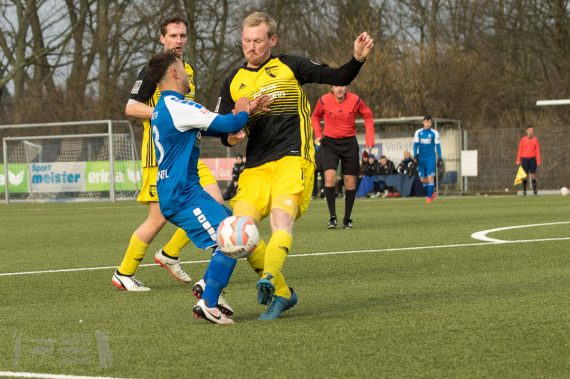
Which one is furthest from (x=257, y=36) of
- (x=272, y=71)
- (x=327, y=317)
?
(x=327, y=317)

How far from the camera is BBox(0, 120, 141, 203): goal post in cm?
3303

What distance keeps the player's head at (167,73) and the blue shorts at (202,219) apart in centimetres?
68

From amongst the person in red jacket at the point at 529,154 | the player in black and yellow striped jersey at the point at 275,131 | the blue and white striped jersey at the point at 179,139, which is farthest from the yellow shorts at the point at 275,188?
the person in red jacket at the point at 529,154

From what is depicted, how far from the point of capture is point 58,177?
1315 inches

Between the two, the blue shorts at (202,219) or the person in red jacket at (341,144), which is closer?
the blue shorts at (202,219)

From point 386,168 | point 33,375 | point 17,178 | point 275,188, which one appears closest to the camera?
point 33,375

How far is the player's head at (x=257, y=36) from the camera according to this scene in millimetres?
6961

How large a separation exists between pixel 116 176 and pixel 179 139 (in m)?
26.8

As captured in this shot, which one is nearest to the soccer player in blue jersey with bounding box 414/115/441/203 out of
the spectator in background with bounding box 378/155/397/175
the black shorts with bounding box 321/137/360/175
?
the spectator in background with bounding box 378/155/397/175

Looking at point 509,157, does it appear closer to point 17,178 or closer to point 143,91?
point 17,178

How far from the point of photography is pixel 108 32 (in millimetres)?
46781

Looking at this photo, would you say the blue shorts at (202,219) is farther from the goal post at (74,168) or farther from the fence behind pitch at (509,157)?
the fence behind pitch at (509,157)

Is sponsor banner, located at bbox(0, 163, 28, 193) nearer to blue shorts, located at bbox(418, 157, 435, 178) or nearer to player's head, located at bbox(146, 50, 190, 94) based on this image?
blue shorts, located at bbox(418, 157, 435, 178)

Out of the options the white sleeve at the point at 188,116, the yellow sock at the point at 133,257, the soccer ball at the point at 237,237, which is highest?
the white sleeve at the point at 188,116
